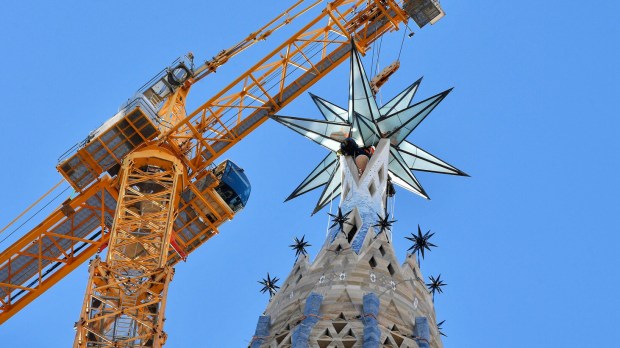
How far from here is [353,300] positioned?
151 feet

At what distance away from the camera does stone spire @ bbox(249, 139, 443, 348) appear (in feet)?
145

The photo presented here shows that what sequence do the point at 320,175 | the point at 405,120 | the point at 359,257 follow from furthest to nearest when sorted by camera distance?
the point at 320,175
the point at 405,120
the point at 359,257

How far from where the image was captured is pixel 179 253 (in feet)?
228

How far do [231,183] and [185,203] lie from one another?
3.24m

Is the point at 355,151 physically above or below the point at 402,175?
below

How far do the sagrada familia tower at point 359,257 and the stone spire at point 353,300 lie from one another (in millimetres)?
35

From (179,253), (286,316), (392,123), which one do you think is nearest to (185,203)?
(179,253)

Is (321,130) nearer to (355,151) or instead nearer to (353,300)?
(355,151)

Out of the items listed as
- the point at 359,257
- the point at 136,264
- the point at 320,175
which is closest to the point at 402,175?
the point at 320,175

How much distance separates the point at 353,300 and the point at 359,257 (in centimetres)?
357


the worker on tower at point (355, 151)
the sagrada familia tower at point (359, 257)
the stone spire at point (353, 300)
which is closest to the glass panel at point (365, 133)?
the sagrada familia tower at point (359, 257)

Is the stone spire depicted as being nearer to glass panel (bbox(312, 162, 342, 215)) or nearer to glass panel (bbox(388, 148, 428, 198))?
glass panel (bbox(312, 162, 342, 215))

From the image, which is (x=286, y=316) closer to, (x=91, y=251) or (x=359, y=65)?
(x=359, y=65)

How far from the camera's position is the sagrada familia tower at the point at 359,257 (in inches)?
1761
